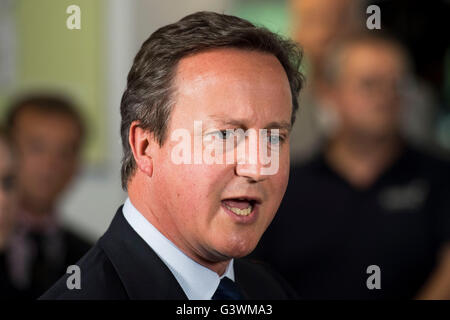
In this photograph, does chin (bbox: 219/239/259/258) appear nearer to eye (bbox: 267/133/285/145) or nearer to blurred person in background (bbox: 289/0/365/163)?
eye (bbox: 267/133/285/145)

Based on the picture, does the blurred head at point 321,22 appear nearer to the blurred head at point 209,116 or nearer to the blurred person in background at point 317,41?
the blurred person in background at point 317,41

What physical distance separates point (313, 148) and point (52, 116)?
373mm

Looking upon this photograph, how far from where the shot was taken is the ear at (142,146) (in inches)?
14.4

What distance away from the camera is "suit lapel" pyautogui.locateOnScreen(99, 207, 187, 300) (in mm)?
382

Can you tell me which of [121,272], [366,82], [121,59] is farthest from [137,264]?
Answer: [366,82]

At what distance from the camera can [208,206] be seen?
358 millimetres

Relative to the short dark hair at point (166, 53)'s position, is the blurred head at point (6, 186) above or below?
below

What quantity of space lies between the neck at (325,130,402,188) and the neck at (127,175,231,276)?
579mm

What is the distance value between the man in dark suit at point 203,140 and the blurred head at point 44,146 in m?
0.37

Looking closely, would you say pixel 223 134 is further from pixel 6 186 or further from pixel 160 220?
pixel 6 186

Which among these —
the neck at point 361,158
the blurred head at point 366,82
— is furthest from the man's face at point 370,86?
the neck at point 361,158

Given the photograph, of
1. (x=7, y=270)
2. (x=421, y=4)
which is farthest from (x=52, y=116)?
(x=421, y=4)

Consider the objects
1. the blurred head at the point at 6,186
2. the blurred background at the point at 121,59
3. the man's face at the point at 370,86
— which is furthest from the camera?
the man's face at the point at 370,86

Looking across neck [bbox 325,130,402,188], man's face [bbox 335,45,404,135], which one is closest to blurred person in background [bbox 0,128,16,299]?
man's face [bbox 335,45,404,135]
